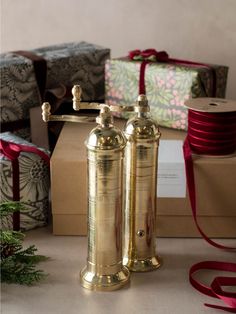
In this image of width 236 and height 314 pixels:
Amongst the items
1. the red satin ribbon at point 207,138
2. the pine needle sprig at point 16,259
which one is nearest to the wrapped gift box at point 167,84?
the red satin ribbon at point 207,138

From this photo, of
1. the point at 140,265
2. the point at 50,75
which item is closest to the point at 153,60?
the point at 50,75

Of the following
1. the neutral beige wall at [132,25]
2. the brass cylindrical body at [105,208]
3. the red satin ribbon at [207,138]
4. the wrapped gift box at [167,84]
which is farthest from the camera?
the neutral beige wall at [132,25]

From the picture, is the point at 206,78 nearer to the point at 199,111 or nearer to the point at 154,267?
the point at 199,111

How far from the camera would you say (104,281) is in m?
0.80

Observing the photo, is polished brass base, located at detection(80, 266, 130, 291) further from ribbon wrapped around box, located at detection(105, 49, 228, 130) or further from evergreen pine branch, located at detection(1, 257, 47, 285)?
ribbon wrapped around box, located at detection(105, 49, 228, 130)

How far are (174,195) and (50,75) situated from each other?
39 centimetres

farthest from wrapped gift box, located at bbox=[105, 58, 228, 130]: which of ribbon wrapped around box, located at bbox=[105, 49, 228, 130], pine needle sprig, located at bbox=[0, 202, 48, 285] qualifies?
pine needle sprig, located at bbox=[0, 202, 48, 285]

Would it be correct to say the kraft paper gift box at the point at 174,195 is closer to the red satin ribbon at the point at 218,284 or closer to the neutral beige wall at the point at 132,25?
the red satin ribbon at the point at 218,284

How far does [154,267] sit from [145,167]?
15cm

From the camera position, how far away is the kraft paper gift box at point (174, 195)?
93 cm

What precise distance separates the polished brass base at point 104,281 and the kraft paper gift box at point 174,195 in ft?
0.54

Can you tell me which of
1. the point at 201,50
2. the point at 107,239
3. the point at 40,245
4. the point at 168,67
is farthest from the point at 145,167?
the point at 201,50

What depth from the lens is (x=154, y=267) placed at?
0.86 meters

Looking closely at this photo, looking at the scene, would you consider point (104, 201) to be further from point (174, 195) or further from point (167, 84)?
point (167, 84)
